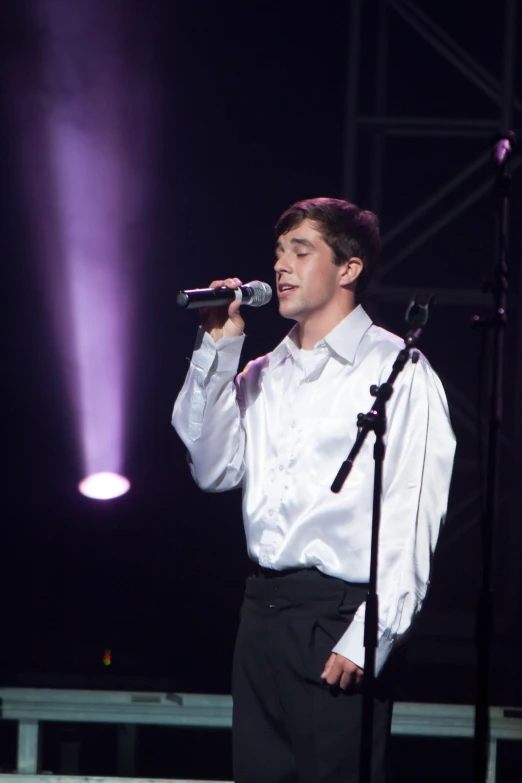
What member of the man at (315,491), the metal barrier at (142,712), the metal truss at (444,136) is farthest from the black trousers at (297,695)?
the metal truss at (444,136)

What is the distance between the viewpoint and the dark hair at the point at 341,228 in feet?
7.66

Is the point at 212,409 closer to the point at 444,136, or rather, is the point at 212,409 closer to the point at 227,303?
the point at 227,303

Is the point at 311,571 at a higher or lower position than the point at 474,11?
lower

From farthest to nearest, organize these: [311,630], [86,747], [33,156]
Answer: [33,156] < [86,747] < [311,630]

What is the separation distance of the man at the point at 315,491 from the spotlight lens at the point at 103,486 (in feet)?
6.28

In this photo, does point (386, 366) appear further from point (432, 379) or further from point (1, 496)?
point (1, 496)

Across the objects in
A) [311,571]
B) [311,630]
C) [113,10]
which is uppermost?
[113,10]

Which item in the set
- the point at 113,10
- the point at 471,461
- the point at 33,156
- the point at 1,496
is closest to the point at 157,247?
the point at 33,156

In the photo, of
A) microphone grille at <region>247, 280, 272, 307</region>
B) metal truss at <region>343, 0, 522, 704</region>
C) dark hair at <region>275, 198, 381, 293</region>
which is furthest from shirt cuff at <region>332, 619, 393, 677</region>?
metal truss at <region>343, 0, 522, 704</region>

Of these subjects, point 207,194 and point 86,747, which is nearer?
point 86,747

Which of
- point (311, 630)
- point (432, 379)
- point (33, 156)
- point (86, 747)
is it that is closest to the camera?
point (311, 630)

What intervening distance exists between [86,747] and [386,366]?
2290 millimetres

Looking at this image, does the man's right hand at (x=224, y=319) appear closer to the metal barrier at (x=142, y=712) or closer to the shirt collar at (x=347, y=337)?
the shirt collar at (x=347, y=337)

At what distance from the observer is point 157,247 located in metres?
→ 4.14
